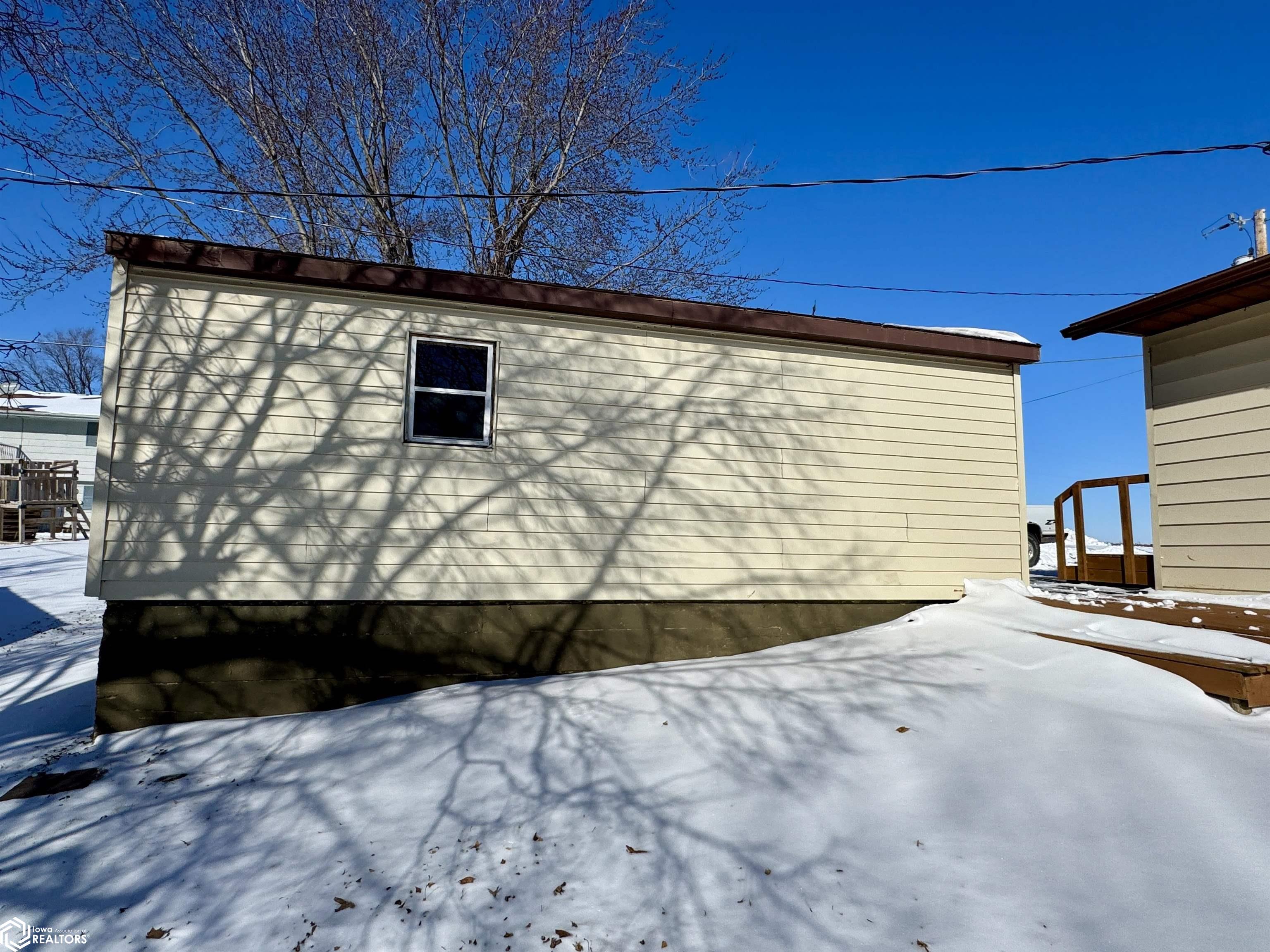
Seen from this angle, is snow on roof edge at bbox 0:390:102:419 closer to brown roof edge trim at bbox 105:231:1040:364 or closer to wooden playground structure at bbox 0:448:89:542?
wooden playground structure at bbox 0:448:89:542

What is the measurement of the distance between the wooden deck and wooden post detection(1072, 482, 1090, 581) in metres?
2.35

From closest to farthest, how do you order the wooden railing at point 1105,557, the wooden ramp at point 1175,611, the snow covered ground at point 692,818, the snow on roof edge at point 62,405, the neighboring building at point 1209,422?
the snow covered ground at point 692,818 < the wooden ramp at point 1175,611 < the neighboring building at point 1209,422 < the wooden railing at point 1105,557 < the snow on roof edge at point 62,405

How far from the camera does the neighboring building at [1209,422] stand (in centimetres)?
636

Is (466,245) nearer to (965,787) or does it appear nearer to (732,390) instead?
(732,390)

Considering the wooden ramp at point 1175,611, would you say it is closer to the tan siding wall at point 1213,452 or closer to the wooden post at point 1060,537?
the tan siding wall at point 1213,452

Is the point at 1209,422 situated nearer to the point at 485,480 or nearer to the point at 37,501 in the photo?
the point at 485,480

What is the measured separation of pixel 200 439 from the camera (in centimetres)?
538

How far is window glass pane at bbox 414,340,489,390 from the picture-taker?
5.94 m

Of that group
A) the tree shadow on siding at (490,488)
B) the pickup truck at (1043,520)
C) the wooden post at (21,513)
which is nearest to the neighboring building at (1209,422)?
the tree shadow on siding at (490,488)

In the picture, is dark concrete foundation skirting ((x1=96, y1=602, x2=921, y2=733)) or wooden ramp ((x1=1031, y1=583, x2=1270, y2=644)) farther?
dark concrete foundation skirting ((x1=96, y1=602, x2=921, y2=733))

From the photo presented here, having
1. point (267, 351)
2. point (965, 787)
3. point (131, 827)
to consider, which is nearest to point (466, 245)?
point (267, 351)

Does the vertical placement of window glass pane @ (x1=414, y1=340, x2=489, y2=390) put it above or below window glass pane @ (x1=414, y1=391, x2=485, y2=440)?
above

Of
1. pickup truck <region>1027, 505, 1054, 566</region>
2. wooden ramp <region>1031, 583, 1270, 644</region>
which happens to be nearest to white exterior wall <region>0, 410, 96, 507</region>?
wooden ramp <region>1031, 583, 1270, 644</region>

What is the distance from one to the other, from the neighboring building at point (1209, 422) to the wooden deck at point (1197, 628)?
79 cm
